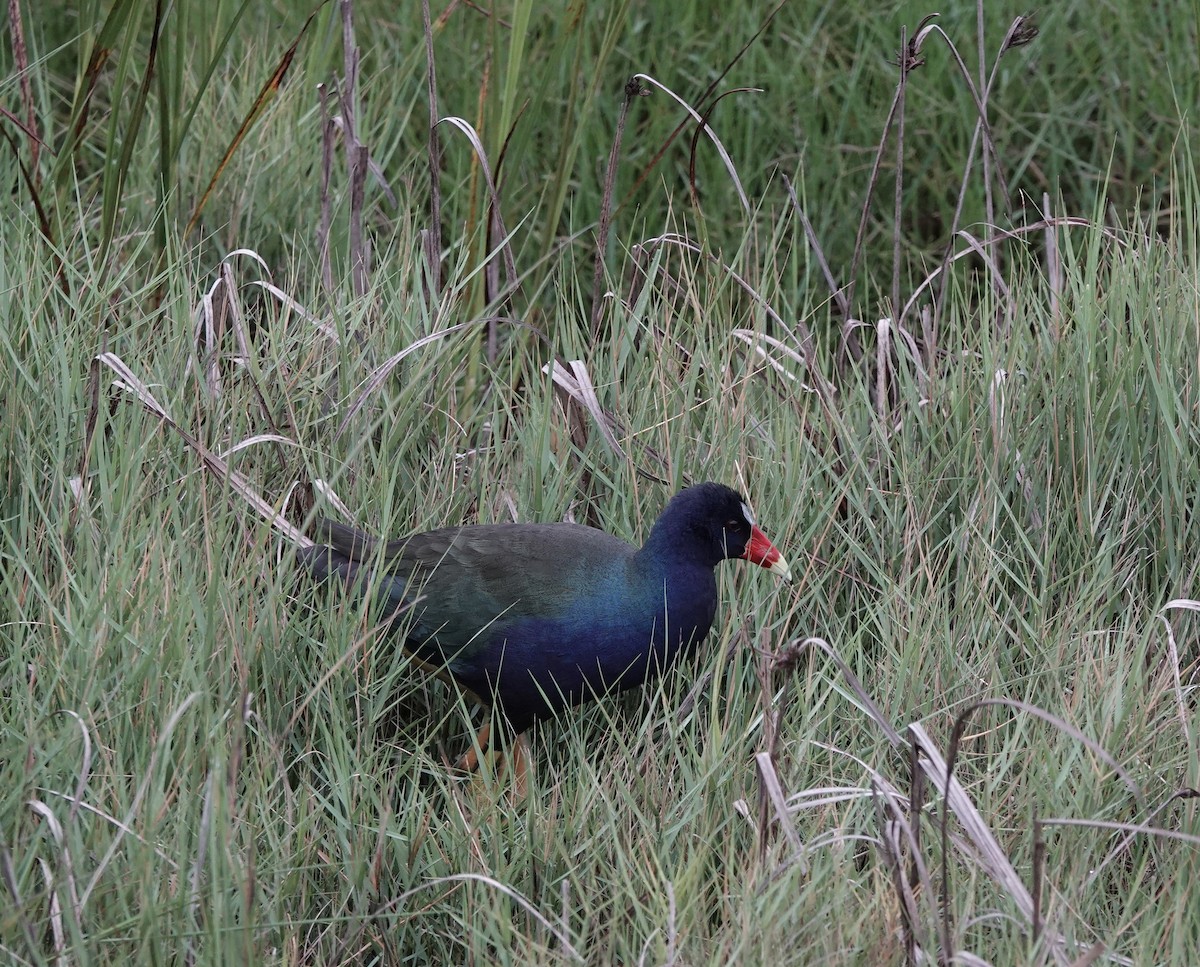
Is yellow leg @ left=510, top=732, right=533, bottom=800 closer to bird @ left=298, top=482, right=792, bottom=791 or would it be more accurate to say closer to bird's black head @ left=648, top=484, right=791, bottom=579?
bird @ left=298, top=482, right=792, bottom=791

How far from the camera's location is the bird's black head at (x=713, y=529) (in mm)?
2395

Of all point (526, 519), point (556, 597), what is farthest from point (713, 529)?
point (526, 519)

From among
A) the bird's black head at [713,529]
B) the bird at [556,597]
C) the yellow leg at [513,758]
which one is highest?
the bird's black head at [713,529]

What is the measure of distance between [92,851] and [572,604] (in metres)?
0.82

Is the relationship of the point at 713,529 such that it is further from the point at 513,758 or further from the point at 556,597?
the point at 513,758

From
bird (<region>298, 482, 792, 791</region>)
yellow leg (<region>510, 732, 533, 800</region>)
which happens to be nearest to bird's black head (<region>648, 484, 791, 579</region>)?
bird (<region>298, 482, 792, 791</region>)

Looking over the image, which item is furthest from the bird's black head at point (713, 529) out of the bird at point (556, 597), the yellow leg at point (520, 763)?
the yellow leg at point (520, 763)

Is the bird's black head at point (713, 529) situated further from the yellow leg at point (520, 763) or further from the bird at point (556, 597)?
the yellow leg at point (520, 763)

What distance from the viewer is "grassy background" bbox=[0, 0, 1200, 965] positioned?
1840 millimetres

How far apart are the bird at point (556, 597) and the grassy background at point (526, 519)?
8 cm

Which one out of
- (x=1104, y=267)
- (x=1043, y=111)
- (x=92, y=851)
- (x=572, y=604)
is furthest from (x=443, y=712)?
(x=1043, y=111)

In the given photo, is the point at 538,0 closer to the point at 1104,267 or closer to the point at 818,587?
the point at 1104,267

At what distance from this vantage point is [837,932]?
177 centimetres

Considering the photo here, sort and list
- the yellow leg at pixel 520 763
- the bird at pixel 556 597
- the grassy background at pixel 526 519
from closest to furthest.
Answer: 1. the grassy background at pixel 526 519
2. the yellow leg at pixel 520 763
3. the bird at pixel 556 597
